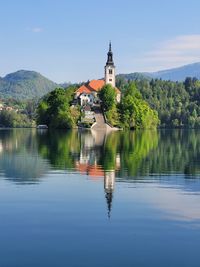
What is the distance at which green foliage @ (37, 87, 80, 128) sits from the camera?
154m

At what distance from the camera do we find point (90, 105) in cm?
17500

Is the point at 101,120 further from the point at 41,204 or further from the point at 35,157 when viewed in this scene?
the point at 41,204

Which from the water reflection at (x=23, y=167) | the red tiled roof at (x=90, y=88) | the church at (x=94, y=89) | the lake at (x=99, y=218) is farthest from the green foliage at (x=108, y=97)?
the lake at (x=99, y=218)

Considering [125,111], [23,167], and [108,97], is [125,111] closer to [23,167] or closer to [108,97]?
[108,97]

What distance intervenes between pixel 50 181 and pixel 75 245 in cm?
1502

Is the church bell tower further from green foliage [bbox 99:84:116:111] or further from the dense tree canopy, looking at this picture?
green foliage [bbox 99:84:116:111]

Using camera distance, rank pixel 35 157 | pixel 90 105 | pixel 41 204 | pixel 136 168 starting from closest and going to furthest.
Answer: pixel 41 204
pixel 136 168
pixel 35 157
pixel 90 105

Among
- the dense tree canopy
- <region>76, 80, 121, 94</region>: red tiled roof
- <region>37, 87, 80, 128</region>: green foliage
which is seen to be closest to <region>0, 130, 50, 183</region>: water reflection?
<region>37, 87, 80, 128</region>: green foliage

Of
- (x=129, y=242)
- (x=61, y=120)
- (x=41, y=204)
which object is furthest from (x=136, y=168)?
(x=61, y=120)

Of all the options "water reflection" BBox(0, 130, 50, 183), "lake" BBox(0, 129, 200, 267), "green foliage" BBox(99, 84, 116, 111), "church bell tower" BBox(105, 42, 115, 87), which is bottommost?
"lake" BBox(0, 129, 200, 267)

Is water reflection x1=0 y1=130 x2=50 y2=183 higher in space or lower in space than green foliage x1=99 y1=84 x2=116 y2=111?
lower

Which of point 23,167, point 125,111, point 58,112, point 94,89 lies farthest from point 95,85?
point 23,167

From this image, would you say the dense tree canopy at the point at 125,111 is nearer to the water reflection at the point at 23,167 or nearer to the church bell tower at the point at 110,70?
the church bell tower at the point at 110,70

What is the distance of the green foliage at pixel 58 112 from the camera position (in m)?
154
